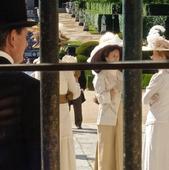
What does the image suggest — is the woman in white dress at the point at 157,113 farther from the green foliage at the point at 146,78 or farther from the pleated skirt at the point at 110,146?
the green foliage at the point at 146,78

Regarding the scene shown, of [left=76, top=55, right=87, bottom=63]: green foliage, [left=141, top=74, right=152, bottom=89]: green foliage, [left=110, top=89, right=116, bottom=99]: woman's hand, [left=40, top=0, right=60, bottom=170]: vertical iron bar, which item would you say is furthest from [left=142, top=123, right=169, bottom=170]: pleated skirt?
[left=76, top=55, right=87, bottom=63]: green foliage

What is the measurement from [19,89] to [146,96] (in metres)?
3.30

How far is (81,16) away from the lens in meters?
35.2

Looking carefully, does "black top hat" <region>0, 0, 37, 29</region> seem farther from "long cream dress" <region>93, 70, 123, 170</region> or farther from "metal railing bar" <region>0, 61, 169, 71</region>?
"long cream dress" <region>93, 70, 123, 170</region>

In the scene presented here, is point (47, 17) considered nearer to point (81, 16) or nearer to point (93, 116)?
point (93, 116)

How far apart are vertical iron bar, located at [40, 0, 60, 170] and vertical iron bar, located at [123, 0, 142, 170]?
0.60ft

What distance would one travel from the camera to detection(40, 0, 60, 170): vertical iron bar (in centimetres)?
188

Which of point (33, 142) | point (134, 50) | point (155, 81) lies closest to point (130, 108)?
point (134, 50)

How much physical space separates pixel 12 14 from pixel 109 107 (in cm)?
353

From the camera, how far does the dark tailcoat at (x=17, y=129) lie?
2020 mm

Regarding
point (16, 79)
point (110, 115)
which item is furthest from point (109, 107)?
point (16, 79)

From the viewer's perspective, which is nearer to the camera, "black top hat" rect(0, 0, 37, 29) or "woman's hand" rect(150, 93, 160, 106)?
"black top hat" rect(0, 0, 37, 29)

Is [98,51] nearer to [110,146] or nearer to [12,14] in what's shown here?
[110,146]

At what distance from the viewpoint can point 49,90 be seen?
1.92m
